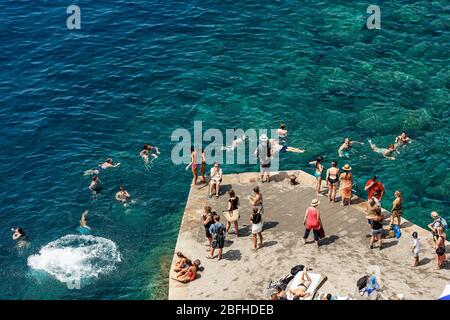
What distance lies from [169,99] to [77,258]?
1620 cm

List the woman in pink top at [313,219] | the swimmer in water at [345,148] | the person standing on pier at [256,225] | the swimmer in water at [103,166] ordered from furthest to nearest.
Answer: the swimmer in water at [103,166] → the swimmer in water at [345,148] → the person standing on pier at [256,225] → the woman in pink top at [313,219]

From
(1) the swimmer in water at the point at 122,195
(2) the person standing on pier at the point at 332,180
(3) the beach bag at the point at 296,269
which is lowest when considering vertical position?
(1) the swimmer in water at the point at 122,195

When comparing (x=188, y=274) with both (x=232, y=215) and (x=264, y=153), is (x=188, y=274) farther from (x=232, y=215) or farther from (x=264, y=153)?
(x=264, y=153)

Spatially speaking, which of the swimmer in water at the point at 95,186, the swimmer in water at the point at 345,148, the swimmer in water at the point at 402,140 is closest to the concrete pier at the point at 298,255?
the swimmer in water at the point at 345,148

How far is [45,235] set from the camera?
34625mm

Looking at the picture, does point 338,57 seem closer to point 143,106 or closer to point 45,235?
point 143,106

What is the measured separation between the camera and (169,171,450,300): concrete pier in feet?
87.7

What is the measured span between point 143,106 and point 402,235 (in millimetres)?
22541

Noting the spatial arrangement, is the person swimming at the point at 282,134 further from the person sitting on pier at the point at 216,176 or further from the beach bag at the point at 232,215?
the beach bag at the point at 232,215

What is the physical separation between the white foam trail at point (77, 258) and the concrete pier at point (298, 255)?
4777 millimetres

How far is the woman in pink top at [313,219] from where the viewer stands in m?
27.5

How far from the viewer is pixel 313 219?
27.9 meters

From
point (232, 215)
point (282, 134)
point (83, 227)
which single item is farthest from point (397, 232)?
point (83, 227)
